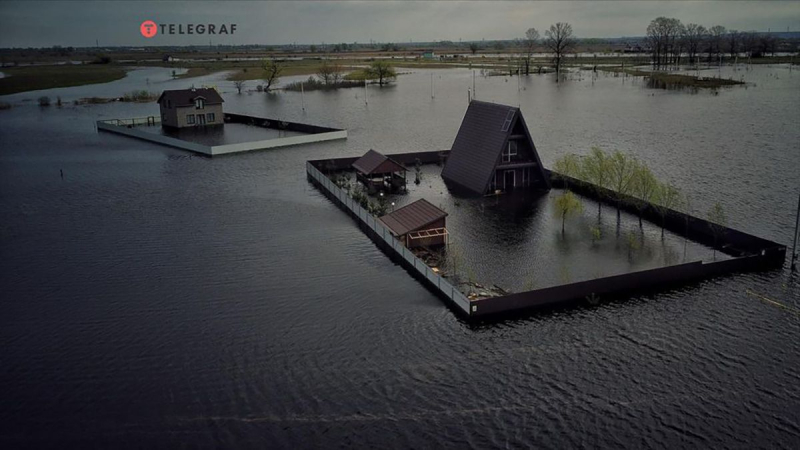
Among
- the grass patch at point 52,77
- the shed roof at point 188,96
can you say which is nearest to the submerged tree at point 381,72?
the shed roof at point 188,96

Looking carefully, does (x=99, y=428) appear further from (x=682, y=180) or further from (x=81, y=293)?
(x=682, y=180)

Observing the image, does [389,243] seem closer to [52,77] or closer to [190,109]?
[190,109]

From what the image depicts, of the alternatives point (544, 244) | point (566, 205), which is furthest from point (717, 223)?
point (544, 244)

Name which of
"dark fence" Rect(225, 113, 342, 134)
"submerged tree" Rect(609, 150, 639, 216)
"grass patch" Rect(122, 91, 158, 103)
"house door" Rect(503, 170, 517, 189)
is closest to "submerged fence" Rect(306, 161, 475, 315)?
"house door" Rect(503, 170, 517, 189)

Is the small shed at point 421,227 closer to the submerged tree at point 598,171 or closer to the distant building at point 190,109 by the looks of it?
the submerged tree at point 598,171

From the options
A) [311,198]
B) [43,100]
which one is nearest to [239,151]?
[311,198]
